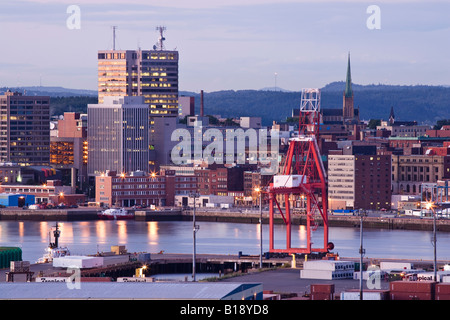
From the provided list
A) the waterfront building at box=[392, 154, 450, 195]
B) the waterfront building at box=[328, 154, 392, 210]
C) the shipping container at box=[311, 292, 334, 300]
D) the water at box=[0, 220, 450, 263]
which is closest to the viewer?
the shipping container at box=[311, 292, 334, 300]

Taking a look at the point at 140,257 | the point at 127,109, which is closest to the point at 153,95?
the point at 127,109

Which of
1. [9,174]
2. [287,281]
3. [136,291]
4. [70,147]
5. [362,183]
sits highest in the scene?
[70,147]

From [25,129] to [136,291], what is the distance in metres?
43.0

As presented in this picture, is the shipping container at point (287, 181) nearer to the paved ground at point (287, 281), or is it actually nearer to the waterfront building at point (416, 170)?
the paved ground at point (287, 281)

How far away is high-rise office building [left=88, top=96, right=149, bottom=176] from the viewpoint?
51406mm

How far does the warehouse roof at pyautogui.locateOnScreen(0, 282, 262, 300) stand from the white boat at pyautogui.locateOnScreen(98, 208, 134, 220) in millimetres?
25737

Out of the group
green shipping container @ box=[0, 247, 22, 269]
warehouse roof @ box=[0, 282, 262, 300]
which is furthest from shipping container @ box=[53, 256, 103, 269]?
warehouse roof @ box=[0, 282, 262, 300]

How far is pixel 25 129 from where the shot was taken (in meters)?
53.5

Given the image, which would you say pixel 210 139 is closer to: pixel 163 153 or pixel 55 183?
pixel 163 153

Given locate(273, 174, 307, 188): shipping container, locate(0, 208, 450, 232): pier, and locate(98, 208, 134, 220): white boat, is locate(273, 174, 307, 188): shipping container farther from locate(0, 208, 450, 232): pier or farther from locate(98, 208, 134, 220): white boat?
locate(98, 208, 134, 220): white boat

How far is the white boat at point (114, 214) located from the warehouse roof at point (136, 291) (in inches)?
1013

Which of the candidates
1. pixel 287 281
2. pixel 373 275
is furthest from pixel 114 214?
pixel 373 275

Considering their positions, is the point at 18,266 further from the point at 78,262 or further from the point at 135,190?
the point at 135,190

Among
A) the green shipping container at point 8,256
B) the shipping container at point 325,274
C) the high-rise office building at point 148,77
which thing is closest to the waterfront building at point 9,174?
the high-rise office building at point 148,77
